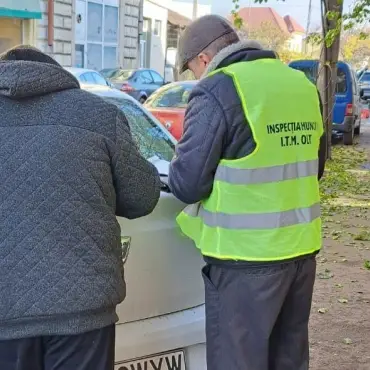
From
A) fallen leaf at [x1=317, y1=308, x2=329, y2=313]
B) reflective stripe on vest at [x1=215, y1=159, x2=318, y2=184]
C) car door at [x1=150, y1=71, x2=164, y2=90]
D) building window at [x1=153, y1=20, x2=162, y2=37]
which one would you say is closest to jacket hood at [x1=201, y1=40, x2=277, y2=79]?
reflective stripe on vest at [x1=215, y1=159, x2=318, y2=184]

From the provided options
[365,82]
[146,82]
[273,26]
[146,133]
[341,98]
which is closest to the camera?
[146,133]

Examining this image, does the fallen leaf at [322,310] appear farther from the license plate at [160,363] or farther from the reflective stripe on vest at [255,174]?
the reflective stripe on vest at [255,174]

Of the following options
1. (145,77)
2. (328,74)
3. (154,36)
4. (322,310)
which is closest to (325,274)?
(322,310)

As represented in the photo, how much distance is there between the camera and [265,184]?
2555 mm

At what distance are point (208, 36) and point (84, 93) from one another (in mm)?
808

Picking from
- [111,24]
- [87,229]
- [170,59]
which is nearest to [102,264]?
[87,229]

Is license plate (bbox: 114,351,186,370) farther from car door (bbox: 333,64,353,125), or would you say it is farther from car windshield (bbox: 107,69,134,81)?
car windshield (bbox: 107,69,134,81)

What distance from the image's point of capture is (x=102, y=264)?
2.01 meters

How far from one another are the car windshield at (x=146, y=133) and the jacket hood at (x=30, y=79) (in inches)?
51.4

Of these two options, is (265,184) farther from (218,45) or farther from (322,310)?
(322,310)

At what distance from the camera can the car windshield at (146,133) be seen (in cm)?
344

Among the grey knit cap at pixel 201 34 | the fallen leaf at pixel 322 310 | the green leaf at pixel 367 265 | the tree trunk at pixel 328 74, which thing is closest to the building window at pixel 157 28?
the tree trunk at pixel 328 74

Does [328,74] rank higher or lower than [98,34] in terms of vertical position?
lower

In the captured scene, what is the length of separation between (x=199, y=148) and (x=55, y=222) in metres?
0.76
